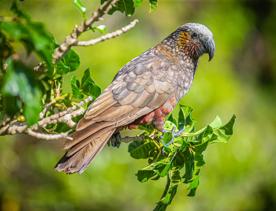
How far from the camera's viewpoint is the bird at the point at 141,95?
113 inches

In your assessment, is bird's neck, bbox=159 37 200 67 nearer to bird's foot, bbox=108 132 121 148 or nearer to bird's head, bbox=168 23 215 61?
bird's head, bbox=168 23 215 61

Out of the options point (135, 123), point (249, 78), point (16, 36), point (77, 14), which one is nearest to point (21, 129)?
point (16, 36)

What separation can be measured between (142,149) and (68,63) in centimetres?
65

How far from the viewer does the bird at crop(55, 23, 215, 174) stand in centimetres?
287

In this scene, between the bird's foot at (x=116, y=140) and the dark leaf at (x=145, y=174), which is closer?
the dark leaf at (x=145, y=174)

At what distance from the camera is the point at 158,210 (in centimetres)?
275

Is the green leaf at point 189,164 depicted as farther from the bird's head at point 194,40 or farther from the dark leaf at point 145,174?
the bird's head at point 194,40

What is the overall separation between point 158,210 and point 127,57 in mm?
6535

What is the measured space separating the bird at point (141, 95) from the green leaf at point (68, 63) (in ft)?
1.06

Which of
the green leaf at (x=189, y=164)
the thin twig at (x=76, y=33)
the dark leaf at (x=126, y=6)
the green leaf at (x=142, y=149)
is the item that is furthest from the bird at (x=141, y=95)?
the thin twig at (x=76, y=33)

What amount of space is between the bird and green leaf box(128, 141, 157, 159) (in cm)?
14

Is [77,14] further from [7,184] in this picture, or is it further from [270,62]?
[270,62]

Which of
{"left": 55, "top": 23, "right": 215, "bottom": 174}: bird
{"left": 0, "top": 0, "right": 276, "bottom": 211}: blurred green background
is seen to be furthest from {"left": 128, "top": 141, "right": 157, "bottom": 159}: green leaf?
{"left": 0, "top": 0, "right": 276, "bottom": 211}: blurred green background

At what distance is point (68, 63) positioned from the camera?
8.52ft
